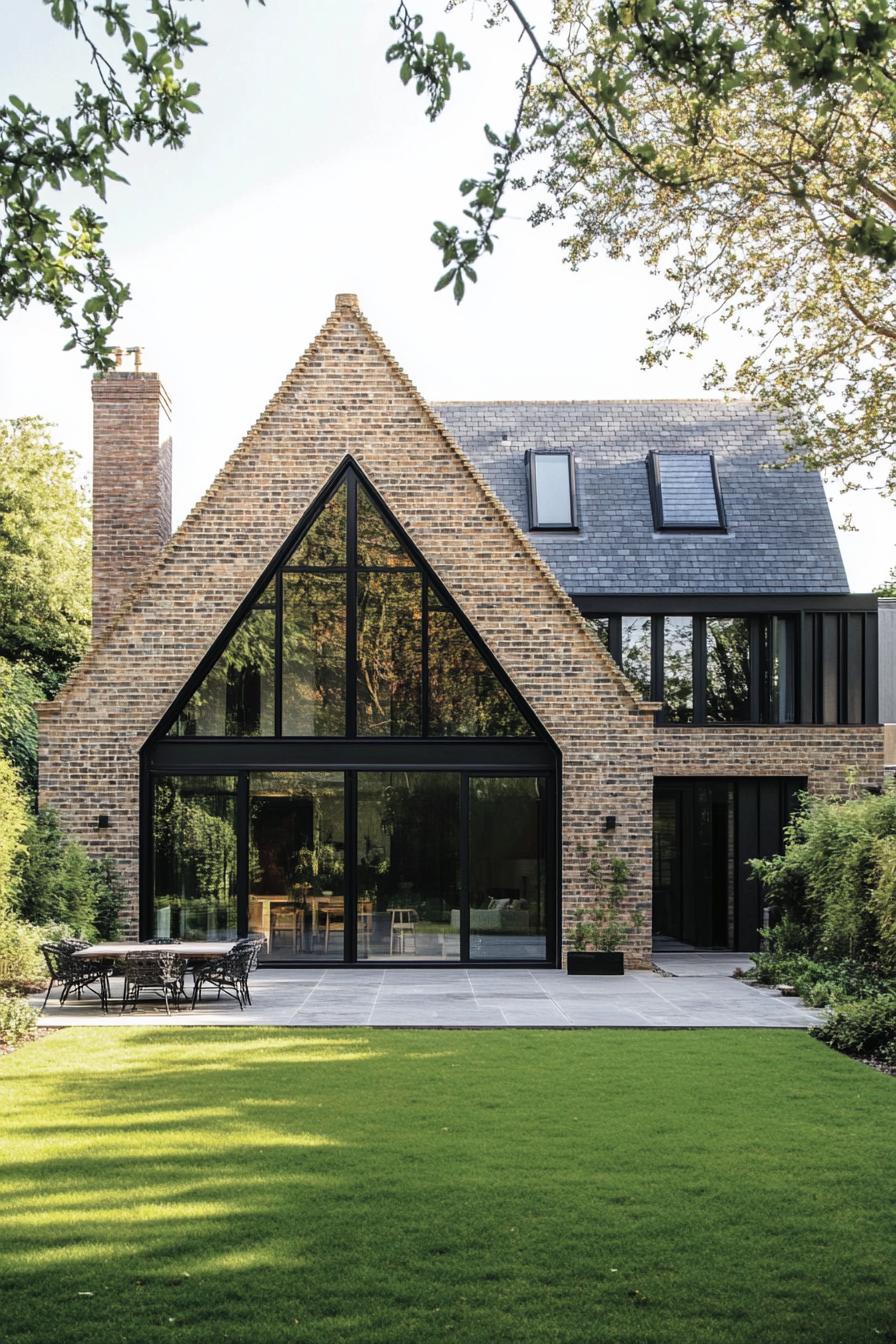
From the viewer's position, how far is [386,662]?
17891mm

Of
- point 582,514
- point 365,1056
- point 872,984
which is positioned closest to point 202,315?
point 365,1056

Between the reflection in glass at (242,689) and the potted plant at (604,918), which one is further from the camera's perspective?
the reflection in glass at (242,689)

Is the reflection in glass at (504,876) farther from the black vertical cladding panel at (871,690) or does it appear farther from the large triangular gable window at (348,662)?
the black vertical cladding panel at (871,690)

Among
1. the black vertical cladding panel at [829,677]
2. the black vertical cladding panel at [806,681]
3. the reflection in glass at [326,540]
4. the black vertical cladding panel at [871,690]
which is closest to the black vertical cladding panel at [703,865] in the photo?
the black vertical cladding panel at [806,681]

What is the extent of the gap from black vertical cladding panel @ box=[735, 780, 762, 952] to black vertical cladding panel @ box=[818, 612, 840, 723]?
6.50ft

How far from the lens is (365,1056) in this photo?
1127 centimetres

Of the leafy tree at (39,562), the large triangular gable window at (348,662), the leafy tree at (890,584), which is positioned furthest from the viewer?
the leafy tree at (890,584)

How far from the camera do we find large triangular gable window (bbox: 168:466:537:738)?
17.8 meters

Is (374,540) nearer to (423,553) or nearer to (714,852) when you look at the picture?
(423,553)

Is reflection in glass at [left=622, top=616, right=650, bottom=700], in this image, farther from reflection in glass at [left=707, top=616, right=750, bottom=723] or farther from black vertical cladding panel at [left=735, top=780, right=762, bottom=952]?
black vertical cladding panel at [left=735, top=780, right=762, bottom=952]

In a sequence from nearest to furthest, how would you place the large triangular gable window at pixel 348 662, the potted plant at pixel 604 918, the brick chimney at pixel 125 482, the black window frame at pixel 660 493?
the potted plant at pixel 604 918 < the large triangular gable window at pixel 348 662 < the brick chimney at pixel 125 482 < the black window frame at pixel 660 493

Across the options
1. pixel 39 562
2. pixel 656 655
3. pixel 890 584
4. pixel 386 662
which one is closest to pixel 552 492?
pixel 656 655

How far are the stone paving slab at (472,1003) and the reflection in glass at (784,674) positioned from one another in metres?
5.47

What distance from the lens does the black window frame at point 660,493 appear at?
22422mm
